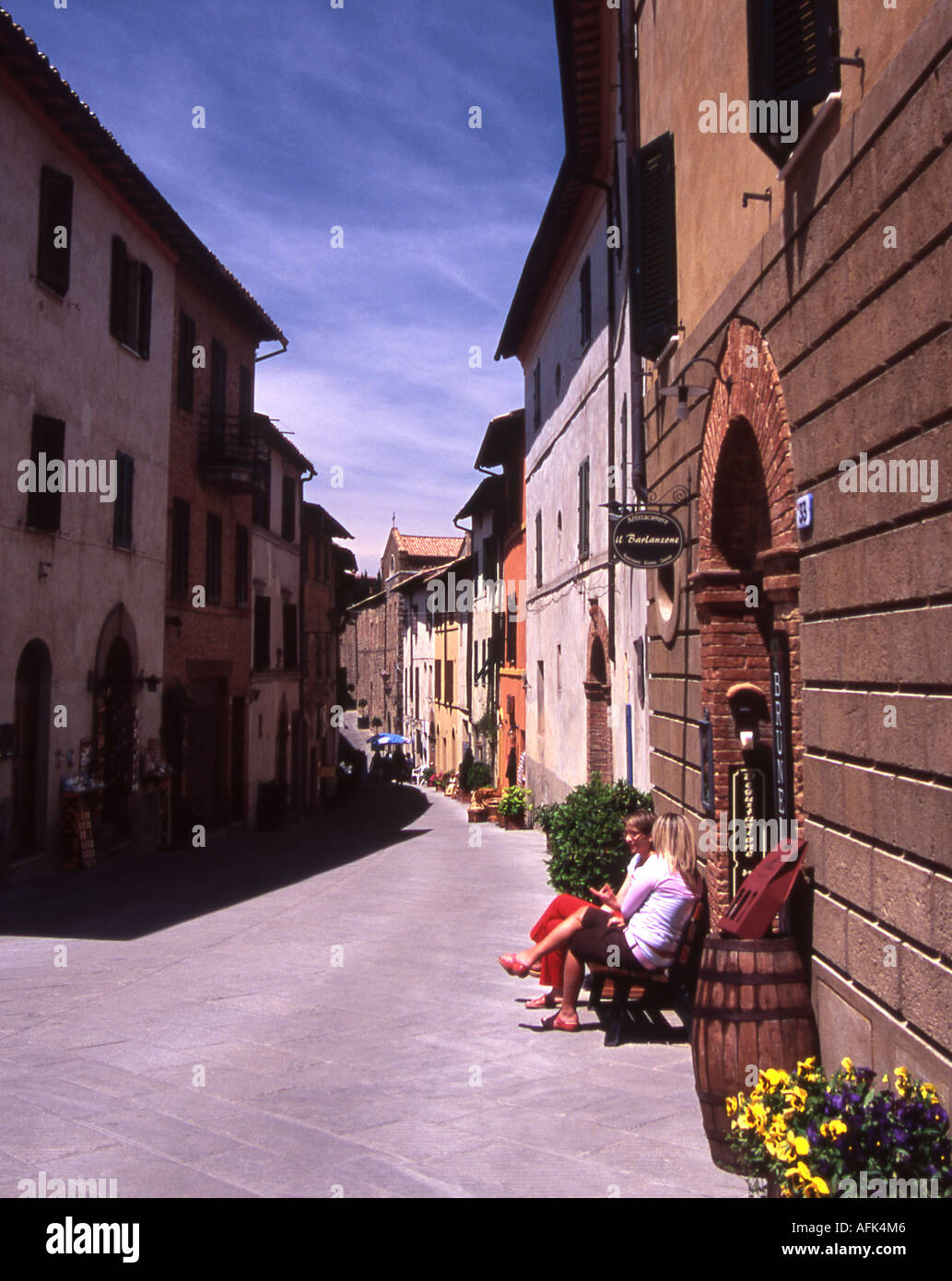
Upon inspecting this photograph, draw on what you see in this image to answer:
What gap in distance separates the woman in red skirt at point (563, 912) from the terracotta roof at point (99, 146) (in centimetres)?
1127

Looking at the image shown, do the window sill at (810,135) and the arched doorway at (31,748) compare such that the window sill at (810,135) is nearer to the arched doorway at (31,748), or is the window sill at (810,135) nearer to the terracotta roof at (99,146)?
the terracotta roof at (99,146)

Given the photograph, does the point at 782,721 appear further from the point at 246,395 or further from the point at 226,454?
the point at 246,395

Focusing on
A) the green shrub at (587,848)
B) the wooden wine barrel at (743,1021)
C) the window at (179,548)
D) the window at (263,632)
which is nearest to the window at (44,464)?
the window at (179,548)

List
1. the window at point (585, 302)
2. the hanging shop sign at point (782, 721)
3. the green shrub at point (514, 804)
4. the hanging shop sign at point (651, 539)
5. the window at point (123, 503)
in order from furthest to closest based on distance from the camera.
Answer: the green shrub at point (514, 804), the window at point (123, 503), the window at point (585, 302), the hanging shop sign at point (651, 539), the hanging shop sign at point (782, 721)

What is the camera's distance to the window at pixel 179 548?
21312mm

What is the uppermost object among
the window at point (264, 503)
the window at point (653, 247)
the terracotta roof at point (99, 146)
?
the terracotta roof at point (99, 146)

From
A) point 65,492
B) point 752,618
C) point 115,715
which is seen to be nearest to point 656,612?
point 752,618

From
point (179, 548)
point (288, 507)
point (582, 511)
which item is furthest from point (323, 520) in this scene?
point (582, 511)

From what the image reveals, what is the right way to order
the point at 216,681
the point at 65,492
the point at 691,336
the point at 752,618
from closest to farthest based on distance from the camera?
the point at 752,618 → the point at 691,336 → the point at 65,492 → the point at 216,681

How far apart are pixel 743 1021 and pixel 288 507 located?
28399mm

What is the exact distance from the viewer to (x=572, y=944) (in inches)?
273

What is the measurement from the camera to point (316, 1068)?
6.01 m

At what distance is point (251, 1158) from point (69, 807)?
12.0 m
